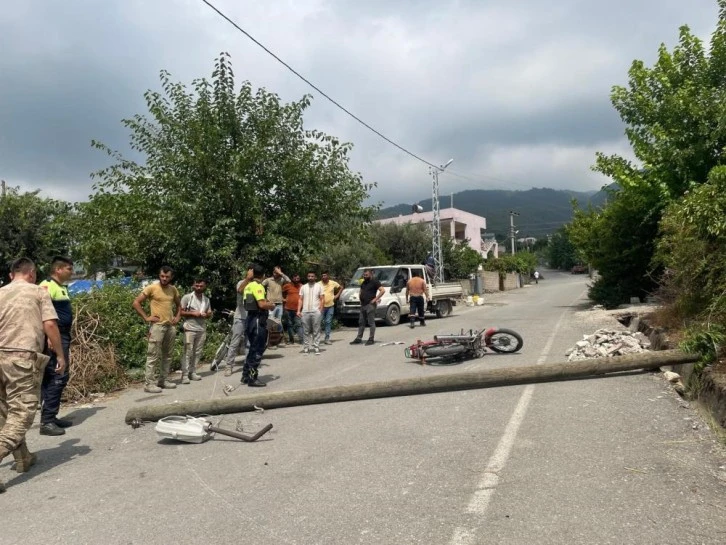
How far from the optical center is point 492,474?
452 centimetres

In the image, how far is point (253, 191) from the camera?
47.7 ft

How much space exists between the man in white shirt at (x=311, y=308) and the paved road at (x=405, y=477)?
4.76 meters

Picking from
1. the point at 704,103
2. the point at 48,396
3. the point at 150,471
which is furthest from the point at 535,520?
the point at 704,103

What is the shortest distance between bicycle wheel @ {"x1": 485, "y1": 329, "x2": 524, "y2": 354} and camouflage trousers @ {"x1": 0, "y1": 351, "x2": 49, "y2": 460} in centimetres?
758

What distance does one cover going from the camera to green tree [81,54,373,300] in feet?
46.3

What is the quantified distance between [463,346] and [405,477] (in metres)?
5.44

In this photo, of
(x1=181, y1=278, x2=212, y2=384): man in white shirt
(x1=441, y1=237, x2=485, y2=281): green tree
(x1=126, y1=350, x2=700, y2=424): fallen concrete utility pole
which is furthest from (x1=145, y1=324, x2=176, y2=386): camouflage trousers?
(x1=441, y1=237, x2=485, y2=281): green tree

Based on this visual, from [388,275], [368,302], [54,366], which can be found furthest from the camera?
[388,275]

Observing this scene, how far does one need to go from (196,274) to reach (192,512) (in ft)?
35.7

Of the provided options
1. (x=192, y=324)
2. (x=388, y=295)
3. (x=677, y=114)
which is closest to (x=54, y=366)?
(x=192, y=324)

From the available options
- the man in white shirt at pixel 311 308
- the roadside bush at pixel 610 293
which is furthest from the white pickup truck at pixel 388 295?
the roadside bush at pixel 610 293

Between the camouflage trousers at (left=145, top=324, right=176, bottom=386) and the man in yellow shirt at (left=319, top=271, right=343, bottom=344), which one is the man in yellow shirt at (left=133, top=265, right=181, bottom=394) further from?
the man in yellow shirt at (left=319, top=271, right=343, bottom=344)

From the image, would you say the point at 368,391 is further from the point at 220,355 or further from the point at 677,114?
the point at 677,114

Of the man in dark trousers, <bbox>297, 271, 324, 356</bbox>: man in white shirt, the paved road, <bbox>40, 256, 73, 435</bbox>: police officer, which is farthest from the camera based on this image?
the man in dark trousers
